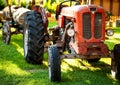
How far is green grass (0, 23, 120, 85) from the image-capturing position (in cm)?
741

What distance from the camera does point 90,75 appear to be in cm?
798

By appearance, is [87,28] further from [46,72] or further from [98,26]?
[46,72]

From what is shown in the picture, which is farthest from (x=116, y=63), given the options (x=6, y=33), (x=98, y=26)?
(x=6, y=33)

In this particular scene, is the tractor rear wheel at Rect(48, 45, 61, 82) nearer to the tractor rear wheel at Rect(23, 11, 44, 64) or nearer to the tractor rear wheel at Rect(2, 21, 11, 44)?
the tractor rear wheel at Rect(23, 11, 44, 64)

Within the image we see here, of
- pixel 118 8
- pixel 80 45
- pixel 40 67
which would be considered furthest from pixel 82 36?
pixel 118 8

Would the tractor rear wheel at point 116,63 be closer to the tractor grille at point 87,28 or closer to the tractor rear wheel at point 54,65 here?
the tractor grille at point 87,28

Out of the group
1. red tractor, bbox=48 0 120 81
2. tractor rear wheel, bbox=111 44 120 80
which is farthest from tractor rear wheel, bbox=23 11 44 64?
tractor rear wheel, bbox=111 44 120 80

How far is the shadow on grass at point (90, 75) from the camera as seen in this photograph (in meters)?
7.44

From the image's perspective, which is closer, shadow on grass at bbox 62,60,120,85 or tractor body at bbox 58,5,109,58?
shadow on grass at bbox 62,60,120,85

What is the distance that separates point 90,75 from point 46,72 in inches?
38.8

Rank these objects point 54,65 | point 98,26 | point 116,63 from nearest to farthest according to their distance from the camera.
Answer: point 54,65 < point 116,63 < point 98,26

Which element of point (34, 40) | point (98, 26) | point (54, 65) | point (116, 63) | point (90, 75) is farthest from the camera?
point (34, 40)

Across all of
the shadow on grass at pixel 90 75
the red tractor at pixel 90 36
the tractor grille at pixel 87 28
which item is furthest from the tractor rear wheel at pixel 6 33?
the tractor grille at pixel 87 28

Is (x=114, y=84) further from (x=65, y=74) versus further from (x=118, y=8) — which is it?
(x=118, y=8)
